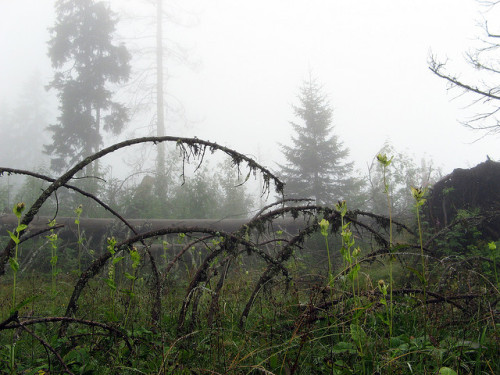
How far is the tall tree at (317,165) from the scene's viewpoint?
53.8ft

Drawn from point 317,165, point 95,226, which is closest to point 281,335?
point 95,226

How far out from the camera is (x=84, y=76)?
20.9 m

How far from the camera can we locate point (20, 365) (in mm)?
1899

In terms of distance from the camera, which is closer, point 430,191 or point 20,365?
point 20,365

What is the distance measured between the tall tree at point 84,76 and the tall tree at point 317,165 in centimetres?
1269

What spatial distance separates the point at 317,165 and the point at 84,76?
16.7 meters

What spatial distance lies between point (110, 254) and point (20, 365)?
0.81 metres

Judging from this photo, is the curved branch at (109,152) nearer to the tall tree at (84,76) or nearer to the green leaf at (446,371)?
the green leaf at (446,371)

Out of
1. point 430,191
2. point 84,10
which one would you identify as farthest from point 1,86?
point 430,191

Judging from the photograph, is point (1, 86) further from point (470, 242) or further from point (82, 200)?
point (470, 242)

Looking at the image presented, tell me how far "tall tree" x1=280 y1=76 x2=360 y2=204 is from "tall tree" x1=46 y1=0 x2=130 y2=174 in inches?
499

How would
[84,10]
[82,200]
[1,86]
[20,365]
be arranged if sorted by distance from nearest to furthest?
[20,365]
[82,200]
[84,10]
[1,86]

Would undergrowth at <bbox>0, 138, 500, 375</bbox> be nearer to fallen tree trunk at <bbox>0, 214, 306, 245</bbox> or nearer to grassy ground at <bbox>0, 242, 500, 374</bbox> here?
grassy ground at <bbox>0, 242, 500, 374</bbox>

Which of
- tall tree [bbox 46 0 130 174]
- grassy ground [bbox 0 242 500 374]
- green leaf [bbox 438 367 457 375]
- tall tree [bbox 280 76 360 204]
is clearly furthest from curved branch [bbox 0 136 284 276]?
tall tree [bbox 46 0 130 174]
